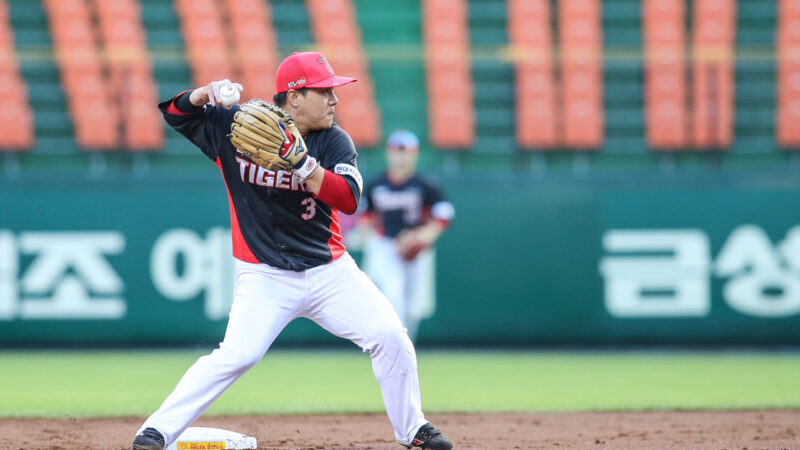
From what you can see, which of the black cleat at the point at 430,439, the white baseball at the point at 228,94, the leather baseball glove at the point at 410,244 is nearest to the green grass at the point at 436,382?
the leather baseball glove at the point at 410,244

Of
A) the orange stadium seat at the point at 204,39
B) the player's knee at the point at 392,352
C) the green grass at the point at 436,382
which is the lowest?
the green grass at the point at 436,382

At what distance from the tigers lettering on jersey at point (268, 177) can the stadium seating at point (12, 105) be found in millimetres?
8236

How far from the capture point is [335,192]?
14.1ft

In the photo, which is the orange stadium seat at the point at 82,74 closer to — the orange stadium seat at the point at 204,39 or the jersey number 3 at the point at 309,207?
the orange stadium seat at the point at 204,39

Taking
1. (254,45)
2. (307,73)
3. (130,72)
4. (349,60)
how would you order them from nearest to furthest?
(307,73) < (130,72) < (349,60) < (254,45)

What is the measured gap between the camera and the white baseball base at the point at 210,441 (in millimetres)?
4742

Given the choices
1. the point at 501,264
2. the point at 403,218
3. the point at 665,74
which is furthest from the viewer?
the point at 665,74

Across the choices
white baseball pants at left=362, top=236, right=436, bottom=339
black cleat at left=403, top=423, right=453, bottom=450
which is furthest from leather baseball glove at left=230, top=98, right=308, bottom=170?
white baseball pants at left=362, top=236, right=436, bottom=339

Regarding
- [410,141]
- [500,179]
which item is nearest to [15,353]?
[410,141]

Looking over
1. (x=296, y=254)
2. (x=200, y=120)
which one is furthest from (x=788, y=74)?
(x=200, y=120)

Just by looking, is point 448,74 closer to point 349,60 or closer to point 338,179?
point 349,60

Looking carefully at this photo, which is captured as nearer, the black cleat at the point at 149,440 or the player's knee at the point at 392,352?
the black cleat at the point at 149,440

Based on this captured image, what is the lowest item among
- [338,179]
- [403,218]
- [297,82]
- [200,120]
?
[403,218]

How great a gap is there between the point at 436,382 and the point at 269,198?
12.3ft
